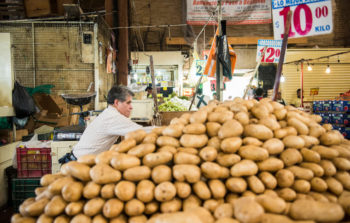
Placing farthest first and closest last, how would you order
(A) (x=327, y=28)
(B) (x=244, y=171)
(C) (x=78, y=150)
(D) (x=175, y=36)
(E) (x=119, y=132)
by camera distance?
(D) (x=175, y=36) < (A) (x=327, y=28) < (C) (x=78, y=150) < (E) (x=119, y=132) < (B) (x=244, y=171)

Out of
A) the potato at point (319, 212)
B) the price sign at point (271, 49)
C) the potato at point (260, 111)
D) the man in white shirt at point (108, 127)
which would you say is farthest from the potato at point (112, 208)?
the price sign at point (271, 49)

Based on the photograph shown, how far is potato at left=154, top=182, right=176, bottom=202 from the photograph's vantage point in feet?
4.87

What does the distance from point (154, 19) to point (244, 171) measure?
11881mm

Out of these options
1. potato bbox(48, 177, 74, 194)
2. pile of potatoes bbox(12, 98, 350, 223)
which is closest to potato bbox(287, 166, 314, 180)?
pile of potatoes bbox(12, 98, 350, 223)

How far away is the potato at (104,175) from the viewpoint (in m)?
1.54

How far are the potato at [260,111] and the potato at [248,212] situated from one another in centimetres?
91

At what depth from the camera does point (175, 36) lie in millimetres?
11883

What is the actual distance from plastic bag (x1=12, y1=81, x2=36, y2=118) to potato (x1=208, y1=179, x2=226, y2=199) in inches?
194

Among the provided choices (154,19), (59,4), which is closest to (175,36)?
(154,19)

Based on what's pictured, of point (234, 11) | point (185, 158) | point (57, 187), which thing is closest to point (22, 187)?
point (57, 187)

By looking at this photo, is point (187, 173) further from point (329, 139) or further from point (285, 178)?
point (329, 139)

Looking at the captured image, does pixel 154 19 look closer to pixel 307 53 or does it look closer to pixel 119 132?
pixel 307 53

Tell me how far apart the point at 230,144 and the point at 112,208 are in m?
0.98

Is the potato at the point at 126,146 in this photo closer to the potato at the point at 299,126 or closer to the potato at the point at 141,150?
the potato at the point at 141,150
